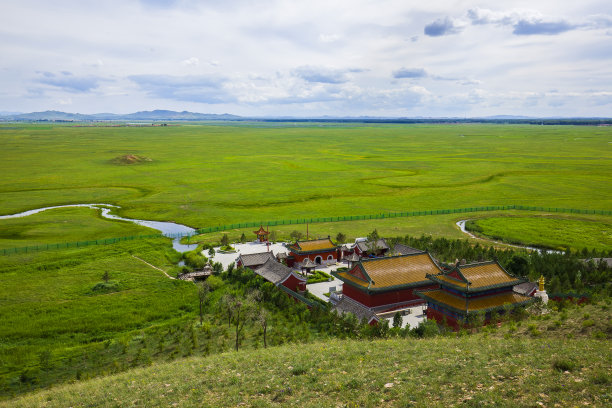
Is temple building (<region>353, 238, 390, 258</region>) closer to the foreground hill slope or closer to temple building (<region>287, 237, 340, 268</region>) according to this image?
temple building (<region>287, 237, 340, 268</region>)

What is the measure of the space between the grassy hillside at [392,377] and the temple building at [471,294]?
7316mm

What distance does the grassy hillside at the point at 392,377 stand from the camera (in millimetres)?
14672

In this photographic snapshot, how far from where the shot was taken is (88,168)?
5074 inches

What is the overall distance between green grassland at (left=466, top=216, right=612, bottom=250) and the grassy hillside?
38651mm

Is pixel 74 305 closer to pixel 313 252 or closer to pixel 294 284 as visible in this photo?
pixel 294 284

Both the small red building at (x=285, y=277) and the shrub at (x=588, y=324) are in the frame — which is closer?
the shrub at (x=588, y=324)

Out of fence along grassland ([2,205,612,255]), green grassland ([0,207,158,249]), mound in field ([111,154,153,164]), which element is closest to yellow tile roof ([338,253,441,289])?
fence along grassland ([2,205,612,255])

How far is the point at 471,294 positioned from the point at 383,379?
56.3ft

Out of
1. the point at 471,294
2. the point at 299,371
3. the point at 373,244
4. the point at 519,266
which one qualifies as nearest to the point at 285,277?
the point at 373,244

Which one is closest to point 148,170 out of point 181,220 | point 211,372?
point 181,220

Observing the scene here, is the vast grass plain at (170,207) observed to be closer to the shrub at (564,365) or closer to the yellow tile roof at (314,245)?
the shrub at (564,365)

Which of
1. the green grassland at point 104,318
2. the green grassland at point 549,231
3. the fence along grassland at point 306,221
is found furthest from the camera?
the green grassland at point 549,231

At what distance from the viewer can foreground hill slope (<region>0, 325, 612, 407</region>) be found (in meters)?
14.6

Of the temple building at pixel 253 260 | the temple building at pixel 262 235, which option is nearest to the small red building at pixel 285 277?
the temple building at pixel 253 260
